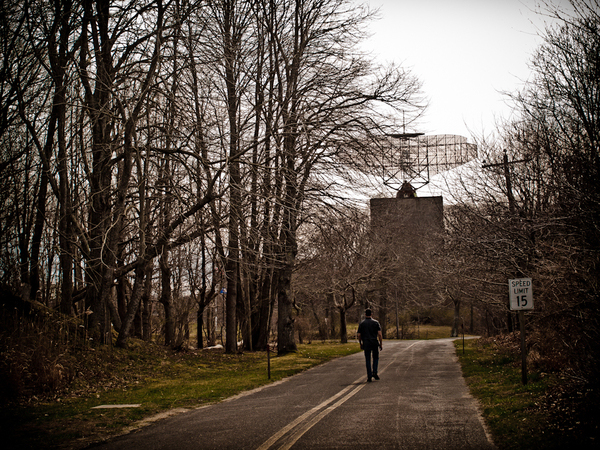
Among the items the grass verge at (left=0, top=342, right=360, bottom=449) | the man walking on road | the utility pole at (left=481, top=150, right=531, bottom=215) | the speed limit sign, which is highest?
the utility pole at (left=481, top=150, right=531, bottom=215)

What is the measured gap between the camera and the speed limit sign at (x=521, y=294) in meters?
11.2

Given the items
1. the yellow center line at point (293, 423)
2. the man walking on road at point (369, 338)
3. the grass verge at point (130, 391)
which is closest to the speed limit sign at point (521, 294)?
the man walking on road at point (369, 338)

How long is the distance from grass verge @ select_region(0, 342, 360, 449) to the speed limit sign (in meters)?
6.52

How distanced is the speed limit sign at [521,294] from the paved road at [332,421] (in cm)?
224

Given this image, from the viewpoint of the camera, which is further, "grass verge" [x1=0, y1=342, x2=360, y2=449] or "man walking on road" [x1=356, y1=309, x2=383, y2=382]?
"man walking on road" [x1=356, y1=309, x2=383, y2=382]

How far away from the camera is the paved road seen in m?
6.81

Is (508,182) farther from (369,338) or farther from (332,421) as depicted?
(332,421)

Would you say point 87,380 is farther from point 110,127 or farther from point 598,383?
point 598,383

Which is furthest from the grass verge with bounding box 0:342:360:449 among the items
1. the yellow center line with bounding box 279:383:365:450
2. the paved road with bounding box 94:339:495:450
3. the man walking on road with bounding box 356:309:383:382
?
the man walking on road with bounding box 356:309:383:382

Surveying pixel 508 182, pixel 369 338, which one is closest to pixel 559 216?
pixel 369 338

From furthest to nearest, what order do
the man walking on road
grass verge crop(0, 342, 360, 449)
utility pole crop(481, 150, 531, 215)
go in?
utility pole crop(481, 150, 531, 215) → the man walking on road → grass verge crop(0, 342, 360, 449)

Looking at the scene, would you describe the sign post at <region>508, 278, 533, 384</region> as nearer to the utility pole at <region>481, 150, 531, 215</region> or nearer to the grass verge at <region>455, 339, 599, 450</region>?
the grass verge at <region>455, 339, 599, 450</region>

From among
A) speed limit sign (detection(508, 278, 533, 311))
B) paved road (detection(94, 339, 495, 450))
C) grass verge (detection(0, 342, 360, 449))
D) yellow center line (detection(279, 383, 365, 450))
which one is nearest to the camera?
yellow center line (detection(279, 383, 365, 450))

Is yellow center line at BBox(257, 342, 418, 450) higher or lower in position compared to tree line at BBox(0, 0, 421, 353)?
lower
